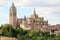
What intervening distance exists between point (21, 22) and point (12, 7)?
1213 cm

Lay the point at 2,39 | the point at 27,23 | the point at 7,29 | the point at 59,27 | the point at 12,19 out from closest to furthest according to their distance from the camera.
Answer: the point at 2,39, the point at 7,29, the point at 59,27, the point at 12,19, the point at 27,23

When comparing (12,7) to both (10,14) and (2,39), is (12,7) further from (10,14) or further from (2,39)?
(2,39)

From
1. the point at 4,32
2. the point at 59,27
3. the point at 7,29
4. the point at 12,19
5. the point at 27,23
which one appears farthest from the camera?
the point at 27,23

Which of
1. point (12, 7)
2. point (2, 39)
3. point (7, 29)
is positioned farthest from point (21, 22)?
point (2, 39)

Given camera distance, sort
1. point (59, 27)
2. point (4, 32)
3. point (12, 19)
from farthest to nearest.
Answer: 1. point (12, 19)
2. point (59, 27)
3. point (4, 32)

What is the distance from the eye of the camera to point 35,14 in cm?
13362

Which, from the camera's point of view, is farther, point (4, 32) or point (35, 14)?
point (35, 14)

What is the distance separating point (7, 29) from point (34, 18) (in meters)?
62.3

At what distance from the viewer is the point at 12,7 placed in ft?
398

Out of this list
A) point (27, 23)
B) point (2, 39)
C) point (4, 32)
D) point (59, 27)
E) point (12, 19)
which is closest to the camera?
point (2, 39)

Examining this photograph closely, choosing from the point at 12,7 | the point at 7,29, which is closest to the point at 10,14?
the point at 12,7

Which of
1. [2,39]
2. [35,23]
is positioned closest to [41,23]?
[35,23]

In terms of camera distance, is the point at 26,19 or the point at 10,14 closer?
the point at 10,14

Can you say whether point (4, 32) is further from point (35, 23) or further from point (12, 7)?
point (35, 23)
